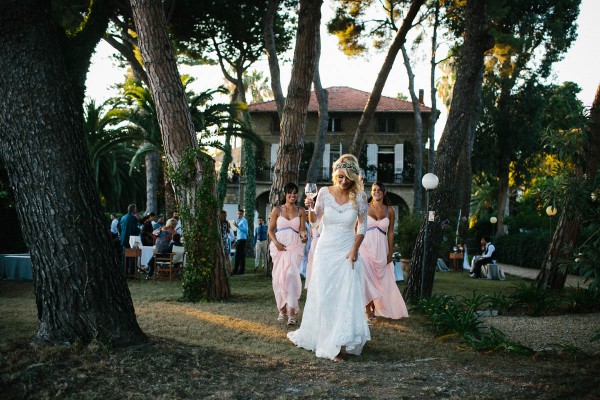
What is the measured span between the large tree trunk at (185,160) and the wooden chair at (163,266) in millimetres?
4324

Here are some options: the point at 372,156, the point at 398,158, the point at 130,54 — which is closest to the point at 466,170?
the point at 130,54

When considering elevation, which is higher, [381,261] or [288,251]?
[288,251]

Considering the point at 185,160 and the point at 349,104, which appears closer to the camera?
the point at 185,160

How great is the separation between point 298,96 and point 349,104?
93.2 ft

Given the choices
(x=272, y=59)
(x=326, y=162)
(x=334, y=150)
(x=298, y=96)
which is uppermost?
(x=272, y=59)

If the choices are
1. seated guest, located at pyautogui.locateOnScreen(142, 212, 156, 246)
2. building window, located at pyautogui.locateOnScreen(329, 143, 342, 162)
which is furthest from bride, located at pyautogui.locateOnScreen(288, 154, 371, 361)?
building window, located at pyautogui.locateOnScreen(329, 143, 342, 162)

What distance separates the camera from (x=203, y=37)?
23.3 metres

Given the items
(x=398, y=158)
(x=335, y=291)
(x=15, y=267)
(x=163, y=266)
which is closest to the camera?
(x=335, y=291)

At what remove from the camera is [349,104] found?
141 feet

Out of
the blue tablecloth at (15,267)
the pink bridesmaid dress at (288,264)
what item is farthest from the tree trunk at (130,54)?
the pink bridesmaid dress at (288,264)

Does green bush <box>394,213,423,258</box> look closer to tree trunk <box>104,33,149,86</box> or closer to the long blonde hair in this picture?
tree trunk <box>104,33,149,86</box>

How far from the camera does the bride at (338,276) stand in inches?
270

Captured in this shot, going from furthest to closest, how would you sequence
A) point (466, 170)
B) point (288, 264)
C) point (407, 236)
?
point (466, 170), point (407, 236), point (288, 264)

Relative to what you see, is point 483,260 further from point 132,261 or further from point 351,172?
point 351,172
